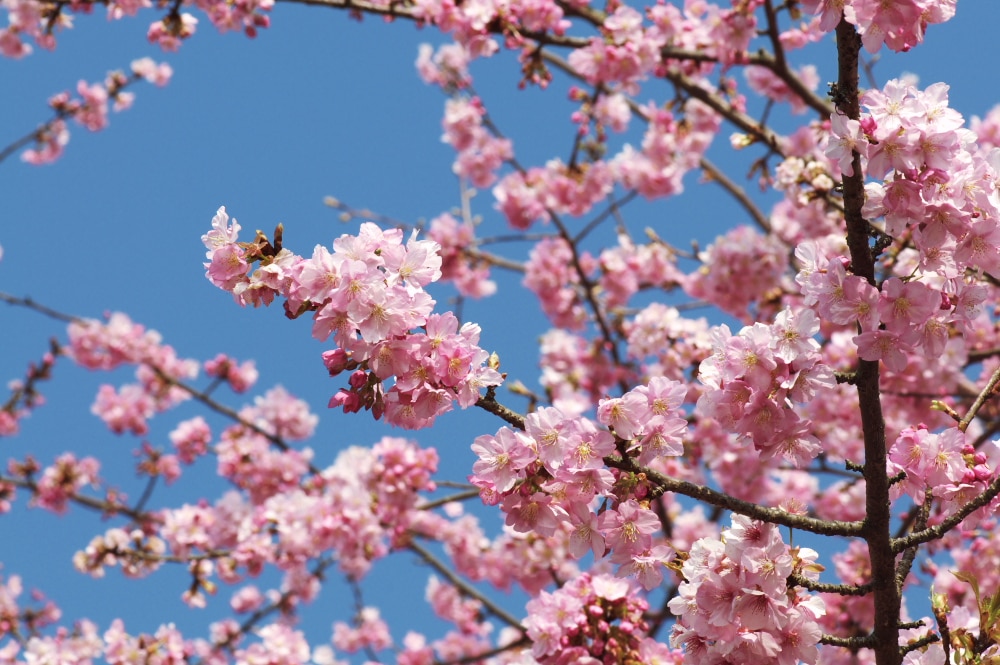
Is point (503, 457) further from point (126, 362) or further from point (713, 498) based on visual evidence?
point (126, 362)

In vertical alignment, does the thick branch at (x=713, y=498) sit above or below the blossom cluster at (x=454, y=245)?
below

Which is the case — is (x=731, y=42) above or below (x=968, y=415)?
above

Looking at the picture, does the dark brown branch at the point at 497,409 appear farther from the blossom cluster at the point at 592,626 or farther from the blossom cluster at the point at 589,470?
the blossom cluster at the point at 592,626

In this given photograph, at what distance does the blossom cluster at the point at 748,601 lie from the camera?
2.21 metres

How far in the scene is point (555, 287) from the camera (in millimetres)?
7664

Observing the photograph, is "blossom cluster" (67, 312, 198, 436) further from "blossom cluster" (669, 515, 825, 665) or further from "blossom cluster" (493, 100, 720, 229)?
"blossom cluster" (669, 515, 825, 665)

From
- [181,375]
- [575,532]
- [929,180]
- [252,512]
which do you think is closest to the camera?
[929,180]

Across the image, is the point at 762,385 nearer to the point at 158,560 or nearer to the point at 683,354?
the point at 683,354

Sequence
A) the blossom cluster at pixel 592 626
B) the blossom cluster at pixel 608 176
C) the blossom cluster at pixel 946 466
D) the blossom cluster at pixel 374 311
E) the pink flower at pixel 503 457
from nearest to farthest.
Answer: the blossom cluster at pixel 374 311
the pink flower at pixel 503 457
the blossom cluster at pixel 946 466
the blossom cluster at pixel 592 626
the blossom cluster at pixel 608 176

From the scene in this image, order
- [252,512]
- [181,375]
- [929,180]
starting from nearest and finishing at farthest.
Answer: [929,180]
[252,512]
[181,375]

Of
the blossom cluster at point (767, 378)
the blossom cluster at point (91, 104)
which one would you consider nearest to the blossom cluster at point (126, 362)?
the blossom cluster at point (91, 104)

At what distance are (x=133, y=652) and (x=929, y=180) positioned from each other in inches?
174

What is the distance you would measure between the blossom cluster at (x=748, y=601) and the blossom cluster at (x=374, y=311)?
2.37 feet

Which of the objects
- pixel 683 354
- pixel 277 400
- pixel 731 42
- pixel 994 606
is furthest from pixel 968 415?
pixel 277 400
